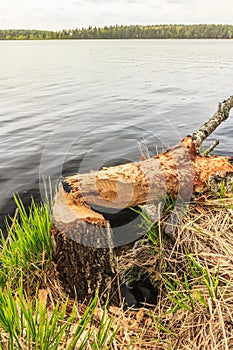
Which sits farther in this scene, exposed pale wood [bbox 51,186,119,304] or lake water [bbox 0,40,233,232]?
lake water [bbox 0,40,233,232]

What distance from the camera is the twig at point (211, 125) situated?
4.10m

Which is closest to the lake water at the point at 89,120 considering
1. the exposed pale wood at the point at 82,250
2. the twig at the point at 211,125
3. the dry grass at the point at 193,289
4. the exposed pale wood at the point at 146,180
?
the twig at the point at 211,125

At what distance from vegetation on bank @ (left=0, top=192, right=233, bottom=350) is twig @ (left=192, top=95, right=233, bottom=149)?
109 centimetres

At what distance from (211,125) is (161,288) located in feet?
8.51

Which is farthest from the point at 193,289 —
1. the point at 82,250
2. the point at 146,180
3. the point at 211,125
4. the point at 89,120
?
the point at 89,120

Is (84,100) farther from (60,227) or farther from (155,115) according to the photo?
(60,227)

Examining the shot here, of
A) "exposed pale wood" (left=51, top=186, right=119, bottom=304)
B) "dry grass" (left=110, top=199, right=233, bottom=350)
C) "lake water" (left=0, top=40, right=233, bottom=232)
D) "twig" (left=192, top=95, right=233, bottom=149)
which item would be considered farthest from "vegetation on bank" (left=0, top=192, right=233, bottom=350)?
"lake water" (left=0, top=40, right=233, bottom=232)

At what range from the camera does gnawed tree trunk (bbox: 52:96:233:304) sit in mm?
2680

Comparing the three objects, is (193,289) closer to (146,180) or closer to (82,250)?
(82,250)

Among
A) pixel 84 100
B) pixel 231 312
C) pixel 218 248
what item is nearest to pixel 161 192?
pixel 218 248

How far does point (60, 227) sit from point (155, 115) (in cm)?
1214

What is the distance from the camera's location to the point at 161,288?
305 cm

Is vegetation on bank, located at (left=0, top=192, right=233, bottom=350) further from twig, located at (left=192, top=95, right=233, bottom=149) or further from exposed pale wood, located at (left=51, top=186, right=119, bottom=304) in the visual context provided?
twig, located at (left=192, top=95, right=233, bottom=149)

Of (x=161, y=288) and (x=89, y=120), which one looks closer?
(x=161, y=288)
